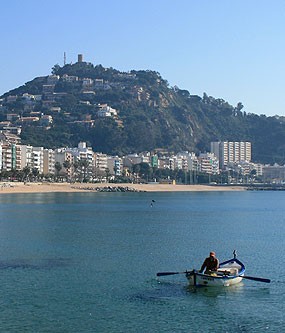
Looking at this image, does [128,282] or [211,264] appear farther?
[128,282]

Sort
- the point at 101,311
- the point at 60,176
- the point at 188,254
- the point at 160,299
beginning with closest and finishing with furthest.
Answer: the point at 101,311
the point at 160,299
the point at 188,254
the point at 60,176

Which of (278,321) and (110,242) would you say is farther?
(110,242)

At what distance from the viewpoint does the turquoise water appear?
23141mm

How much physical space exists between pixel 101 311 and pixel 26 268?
31.0 feet

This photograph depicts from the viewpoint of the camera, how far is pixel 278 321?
2344cm

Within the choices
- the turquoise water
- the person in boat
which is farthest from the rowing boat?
the turquoise water

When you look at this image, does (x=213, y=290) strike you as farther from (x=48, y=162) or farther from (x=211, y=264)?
(x=48, y=162)

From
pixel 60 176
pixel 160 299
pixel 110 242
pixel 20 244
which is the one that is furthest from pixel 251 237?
pixel 60 176

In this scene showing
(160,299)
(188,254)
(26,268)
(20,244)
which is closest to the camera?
(160,299)

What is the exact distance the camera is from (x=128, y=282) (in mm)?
29688

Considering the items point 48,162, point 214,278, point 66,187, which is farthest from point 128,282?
point 48,162

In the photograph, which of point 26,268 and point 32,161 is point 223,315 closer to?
point 26,268

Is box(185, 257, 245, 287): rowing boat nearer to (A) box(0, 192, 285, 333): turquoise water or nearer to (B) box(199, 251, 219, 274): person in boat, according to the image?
(B) box(199, 251, 219, 274): person in boat

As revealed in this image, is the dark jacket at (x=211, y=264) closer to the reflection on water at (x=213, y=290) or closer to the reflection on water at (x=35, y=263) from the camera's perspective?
the reflection on water at (x=213, y=290)
